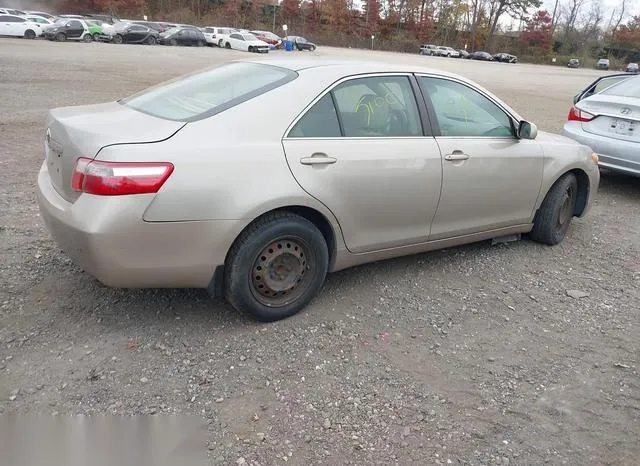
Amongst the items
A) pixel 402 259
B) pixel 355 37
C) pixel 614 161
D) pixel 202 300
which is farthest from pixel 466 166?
pixel 355 37

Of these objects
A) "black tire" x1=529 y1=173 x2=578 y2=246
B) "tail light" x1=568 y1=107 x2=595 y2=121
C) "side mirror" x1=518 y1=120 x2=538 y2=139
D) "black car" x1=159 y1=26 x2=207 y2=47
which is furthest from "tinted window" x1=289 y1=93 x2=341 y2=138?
"black car" x1=159 y1=26 x2=207 y2=47

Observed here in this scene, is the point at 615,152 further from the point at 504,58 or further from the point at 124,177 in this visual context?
the point at 504,58

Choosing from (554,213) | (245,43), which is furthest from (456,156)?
→ (245,43)

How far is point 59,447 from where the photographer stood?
2467mm

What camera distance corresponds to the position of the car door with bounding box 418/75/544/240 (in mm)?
4062

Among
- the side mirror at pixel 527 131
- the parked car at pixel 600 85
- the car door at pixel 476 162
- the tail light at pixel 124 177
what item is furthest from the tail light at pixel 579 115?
the tail light at pixel 124 177

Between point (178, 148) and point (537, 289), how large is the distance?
9.39 feet

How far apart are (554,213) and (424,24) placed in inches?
3565

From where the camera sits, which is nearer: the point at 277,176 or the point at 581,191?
the point at 277,176

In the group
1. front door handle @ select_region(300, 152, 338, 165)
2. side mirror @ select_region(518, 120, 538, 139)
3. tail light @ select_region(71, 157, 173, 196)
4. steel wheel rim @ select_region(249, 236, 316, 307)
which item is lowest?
steel wheel rim @ select_region(249, 236, 316, 307)

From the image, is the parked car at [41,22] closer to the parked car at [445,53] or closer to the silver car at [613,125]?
the silver car at [613,125]

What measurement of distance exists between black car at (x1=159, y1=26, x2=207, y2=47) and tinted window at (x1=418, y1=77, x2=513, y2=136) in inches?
1667

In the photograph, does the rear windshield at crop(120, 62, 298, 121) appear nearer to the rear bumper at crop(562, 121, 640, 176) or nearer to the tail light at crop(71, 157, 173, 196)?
the tail light at crop(71, 157, 173, 196)

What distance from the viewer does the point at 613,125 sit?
6809 millimetres
